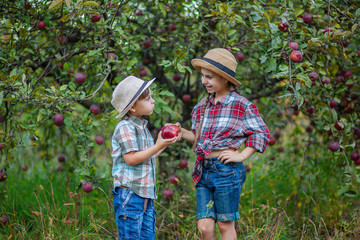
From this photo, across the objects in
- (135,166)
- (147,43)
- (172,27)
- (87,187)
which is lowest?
(87,187)

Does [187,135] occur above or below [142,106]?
below

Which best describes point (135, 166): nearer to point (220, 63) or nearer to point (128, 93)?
point (128, 93)

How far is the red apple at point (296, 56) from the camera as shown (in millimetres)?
2281

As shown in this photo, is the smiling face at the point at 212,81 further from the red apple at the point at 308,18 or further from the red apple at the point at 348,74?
the red apple at the point at 348,74

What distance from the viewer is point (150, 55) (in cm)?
375

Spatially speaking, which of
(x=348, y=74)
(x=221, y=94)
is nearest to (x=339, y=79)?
(x=348, y=74)

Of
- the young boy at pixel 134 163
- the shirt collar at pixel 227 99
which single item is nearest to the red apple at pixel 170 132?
the young boy at pixel 134 163

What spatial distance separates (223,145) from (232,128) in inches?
4.4

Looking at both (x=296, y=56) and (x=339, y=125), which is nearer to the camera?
(x=296, y=56)

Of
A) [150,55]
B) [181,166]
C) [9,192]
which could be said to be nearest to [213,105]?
[181,166]

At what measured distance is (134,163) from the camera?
1.99 m

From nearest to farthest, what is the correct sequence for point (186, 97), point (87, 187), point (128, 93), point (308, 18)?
point (128, 93), point (87, 187), point (308, 18), point (186, 97)

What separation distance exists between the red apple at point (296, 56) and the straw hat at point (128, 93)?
34.6 inches

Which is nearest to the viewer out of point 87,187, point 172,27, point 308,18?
point 87,187
